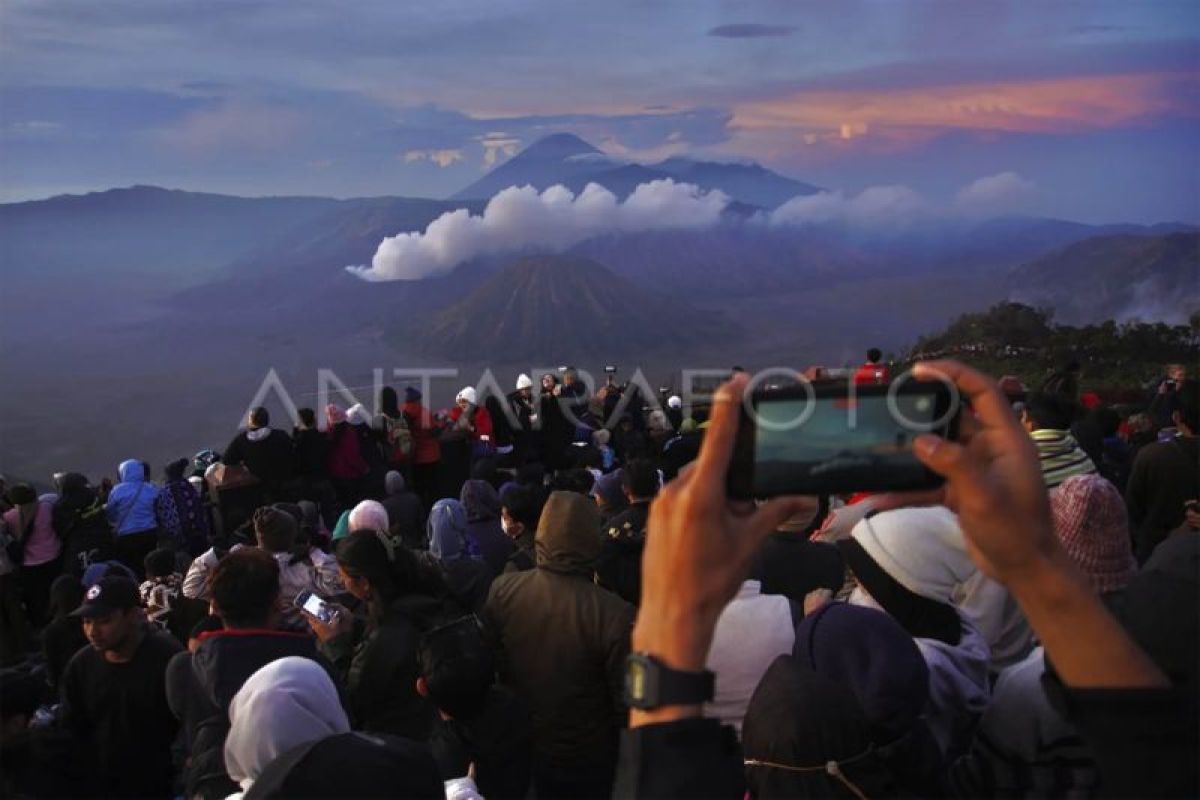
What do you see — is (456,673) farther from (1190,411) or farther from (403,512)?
(1190,411)

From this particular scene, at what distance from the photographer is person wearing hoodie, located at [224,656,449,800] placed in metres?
1.94

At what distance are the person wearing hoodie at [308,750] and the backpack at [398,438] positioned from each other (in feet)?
22.1

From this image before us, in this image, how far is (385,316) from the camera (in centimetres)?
2136

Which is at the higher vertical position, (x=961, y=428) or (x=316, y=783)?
(x=961, y=428)

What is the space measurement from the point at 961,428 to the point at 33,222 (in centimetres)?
2150

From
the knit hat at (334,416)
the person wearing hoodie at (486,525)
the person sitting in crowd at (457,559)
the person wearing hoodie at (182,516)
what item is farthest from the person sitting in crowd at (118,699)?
the knit hat at (334,416)

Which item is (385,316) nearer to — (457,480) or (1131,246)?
(457,480)

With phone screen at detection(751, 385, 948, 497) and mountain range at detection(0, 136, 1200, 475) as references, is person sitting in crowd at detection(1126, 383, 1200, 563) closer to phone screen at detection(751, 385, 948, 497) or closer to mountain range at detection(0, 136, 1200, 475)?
phone screen at detection(751, 385, 948, 497)

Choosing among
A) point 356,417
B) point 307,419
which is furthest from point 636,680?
point 356,417

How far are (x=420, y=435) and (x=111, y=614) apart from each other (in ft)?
19.7

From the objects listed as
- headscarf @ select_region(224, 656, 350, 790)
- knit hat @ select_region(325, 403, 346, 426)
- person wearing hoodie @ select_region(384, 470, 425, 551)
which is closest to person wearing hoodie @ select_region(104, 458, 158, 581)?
person wearing hoodie @ select_region(384, 470, 425, 551)

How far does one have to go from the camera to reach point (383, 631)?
3.36 meters

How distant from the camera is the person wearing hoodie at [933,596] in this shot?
2418mm

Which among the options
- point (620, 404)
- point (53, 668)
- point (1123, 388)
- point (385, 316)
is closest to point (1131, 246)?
point (1123, 388)
